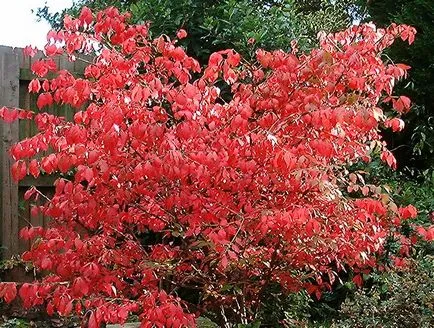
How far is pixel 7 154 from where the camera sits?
5363 mm

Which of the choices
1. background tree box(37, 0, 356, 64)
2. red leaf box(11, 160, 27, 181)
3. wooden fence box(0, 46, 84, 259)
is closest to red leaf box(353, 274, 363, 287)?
background tree box(37, 0, 356, 64)

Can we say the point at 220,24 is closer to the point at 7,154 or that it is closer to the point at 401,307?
the point at 7,154

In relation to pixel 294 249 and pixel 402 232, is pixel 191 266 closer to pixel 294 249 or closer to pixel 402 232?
pixel 294 249

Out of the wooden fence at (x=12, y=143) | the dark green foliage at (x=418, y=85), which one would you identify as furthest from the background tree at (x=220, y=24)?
the dark green foliage at (x=418, y=85)

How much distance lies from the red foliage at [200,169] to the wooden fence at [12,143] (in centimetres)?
108

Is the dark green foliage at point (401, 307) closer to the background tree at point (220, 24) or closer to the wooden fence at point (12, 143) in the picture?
the background tree at point (220, 24)

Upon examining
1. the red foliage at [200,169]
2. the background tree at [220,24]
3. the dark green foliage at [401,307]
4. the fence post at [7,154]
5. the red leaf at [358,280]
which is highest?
the background tree at [220,24]

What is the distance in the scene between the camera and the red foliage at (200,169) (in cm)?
357

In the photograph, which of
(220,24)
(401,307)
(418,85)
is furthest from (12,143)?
(418,85)

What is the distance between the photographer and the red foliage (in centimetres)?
357

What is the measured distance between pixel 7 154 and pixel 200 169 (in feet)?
8.27

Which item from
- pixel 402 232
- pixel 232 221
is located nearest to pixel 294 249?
pixel 232 221

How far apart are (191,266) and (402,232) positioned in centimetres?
Answer: 213

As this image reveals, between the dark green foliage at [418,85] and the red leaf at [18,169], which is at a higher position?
the dark green foliage at [418,85]
